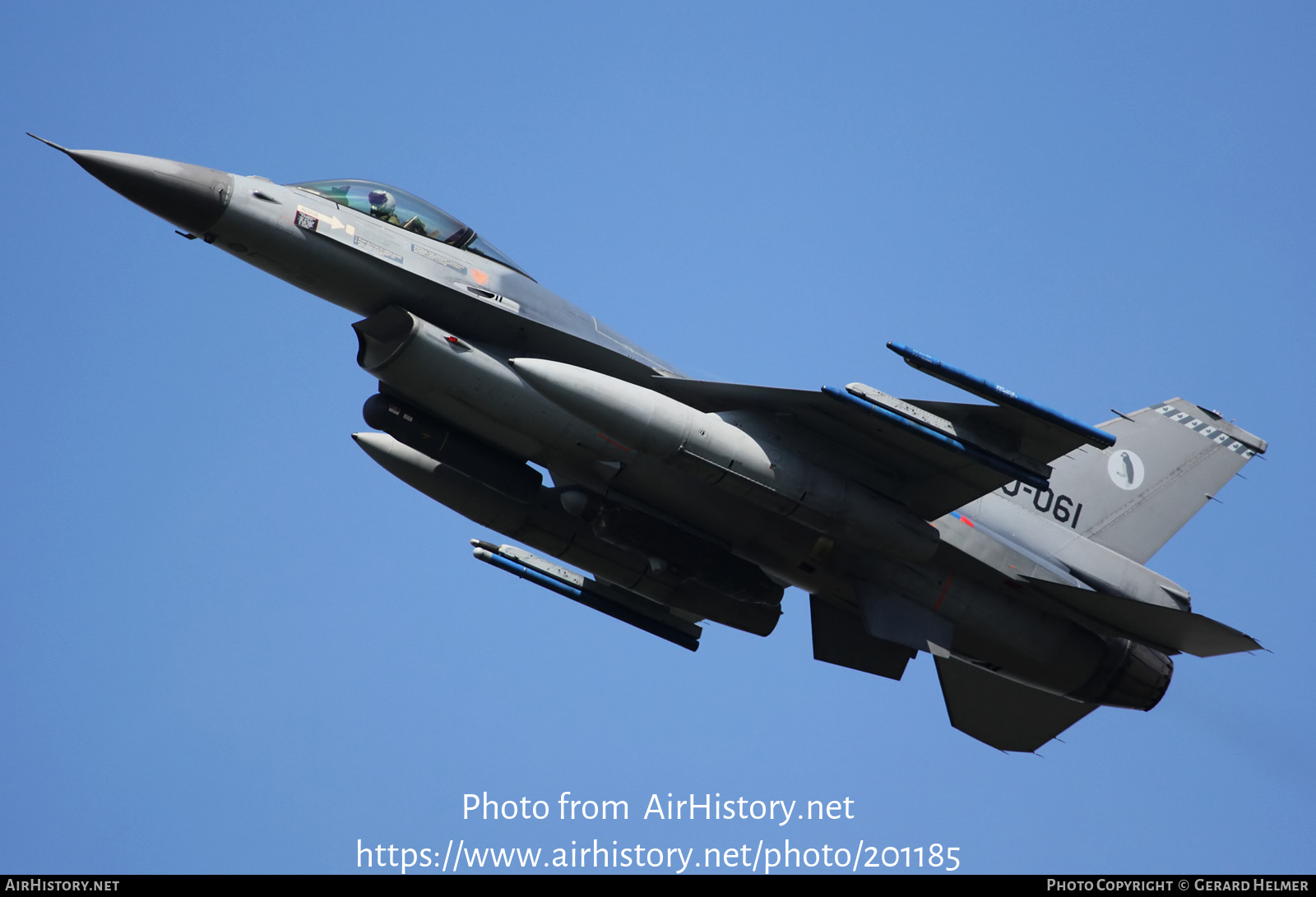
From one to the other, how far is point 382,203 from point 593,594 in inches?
231

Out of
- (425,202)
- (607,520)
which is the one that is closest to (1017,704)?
(607,520)

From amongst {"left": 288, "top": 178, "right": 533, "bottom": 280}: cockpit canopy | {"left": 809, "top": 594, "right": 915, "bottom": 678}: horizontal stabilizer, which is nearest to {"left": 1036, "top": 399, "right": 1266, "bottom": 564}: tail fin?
{"left": 809, "top": 594, "right": 915, "bottom": 678}: horizontal stabilizer

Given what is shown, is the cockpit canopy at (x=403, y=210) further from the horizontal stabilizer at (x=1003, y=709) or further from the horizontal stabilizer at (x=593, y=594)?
the horizontal stabilizer at (x=1003, y=709)

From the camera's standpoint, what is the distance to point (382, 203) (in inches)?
559

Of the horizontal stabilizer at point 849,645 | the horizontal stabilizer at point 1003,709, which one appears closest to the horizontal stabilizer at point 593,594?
the horizontal stabilizer at point 849,645

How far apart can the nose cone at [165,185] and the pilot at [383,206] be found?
1530 millimetres

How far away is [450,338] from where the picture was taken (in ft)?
44.1

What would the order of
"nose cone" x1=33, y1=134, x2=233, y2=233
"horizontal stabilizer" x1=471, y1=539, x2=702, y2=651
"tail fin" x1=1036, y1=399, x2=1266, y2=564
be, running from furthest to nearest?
1. "horizontal stabilizer" x1=471, y1=539, x2=702, y2=651
2. "tail fin" x1=1036, y1=399, x2=1266, y2=564
3. "nose cone" x1=33, y1=134, x2=233, y2=233

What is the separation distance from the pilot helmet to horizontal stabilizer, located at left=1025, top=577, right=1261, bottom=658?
8340 millimetres

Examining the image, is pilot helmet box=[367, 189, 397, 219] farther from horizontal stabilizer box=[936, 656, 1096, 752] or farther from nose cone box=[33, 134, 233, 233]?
horizontal stabilizer box=[936, 656, 1096, 752]

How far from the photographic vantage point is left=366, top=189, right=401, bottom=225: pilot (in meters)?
14.1

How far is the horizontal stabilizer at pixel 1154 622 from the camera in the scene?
47.7 feet
